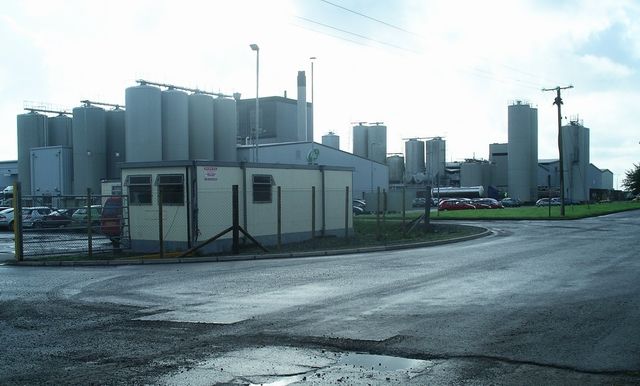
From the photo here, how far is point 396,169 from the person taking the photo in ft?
317

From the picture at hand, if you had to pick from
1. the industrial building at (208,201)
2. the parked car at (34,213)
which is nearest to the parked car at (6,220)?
the parked car at (34,213)

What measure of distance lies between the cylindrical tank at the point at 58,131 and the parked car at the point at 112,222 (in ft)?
147

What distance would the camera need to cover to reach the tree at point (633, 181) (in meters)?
97.2

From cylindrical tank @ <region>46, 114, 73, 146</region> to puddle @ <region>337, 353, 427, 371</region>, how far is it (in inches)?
2427

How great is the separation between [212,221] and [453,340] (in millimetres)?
14668

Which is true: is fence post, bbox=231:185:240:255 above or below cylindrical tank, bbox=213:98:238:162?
below

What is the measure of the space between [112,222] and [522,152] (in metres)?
72.0

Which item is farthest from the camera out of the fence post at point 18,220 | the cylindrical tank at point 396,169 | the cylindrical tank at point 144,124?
the cylindrical tank at point 396,169

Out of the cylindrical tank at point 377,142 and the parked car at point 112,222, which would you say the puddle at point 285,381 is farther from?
the cylindrical tank at point 377,142

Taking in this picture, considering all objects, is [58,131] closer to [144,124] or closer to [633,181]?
[144,124]

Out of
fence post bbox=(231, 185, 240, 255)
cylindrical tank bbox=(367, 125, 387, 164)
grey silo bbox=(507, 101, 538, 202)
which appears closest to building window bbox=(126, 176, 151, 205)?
fence post bbox=(231, 185, 240, 255)

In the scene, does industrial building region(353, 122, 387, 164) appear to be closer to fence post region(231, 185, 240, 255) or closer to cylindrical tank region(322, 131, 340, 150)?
cylindrical tank region(322, 131, 340, 150)

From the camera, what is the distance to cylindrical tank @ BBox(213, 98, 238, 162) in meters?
52.9

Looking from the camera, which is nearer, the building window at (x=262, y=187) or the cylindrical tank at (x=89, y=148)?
the building window at (x=262, y=187)
